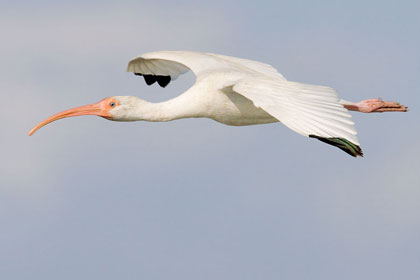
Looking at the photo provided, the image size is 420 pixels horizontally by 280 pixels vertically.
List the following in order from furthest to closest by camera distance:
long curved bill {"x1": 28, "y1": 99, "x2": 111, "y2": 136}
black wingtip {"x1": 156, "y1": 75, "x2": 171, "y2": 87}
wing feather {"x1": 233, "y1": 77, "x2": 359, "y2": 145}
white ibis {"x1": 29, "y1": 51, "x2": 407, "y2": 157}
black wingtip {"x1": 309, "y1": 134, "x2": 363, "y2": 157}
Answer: black wingtip {"x1": 156, "y1": 75, "x2": 171, "y2": 87} < long curved bill {"x1": 28, "y1": 99, "x2": 111, "y2": 136} < white ibis {"x1": 29, "y1": 51, "x2": 407, "y2": 157} < wing feather {"x1": 233, "y1": 77, "x2": 359, "y2": 145} < black wingtip {"x1": 309, "y1": 134, "x2": 363, "y2": 157}

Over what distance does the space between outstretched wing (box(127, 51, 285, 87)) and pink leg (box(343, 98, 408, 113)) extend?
5.65 ft

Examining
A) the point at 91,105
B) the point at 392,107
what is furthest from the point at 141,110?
the point at 392,107

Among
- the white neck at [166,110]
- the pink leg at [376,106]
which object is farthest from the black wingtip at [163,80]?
the pink leg at [376,106]

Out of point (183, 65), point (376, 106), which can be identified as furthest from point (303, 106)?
point (183, 65)

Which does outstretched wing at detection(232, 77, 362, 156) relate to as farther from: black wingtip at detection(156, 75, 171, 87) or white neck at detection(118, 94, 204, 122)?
black wingtip at detection(156, 75, 171, 87)

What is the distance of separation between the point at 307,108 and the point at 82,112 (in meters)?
5.37

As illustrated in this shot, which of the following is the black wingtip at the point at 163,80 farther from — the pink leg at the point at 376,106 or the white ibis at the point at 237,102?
the pink leg at the point at 376,106

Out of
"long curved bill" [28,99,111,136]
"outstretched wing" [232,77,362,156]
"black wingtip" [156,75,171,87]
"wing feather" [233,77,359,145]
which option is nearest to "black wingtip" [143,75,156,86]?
"black wingtip" [156,75,171,87]

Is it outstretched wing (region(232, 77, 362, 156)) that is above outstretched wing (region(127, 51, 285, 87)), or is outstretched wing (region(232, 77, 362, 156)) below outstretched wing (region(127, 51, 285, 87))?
below

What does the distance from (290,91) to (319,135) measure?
1.65m

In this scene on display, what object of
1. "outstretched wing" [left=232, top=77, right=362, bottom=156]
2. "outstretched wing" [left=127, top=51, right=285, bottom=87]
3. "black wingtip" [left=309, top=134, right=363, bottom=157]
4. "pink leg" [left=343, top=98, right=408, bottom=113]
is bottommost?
"black wingtip" [left=309, top=134, right=363, bottom=157]

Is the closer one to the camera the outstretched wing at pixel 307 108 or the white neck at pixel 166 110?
the outstretched wing at pixel 307 108

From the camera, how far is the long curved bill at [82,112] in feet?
64.2

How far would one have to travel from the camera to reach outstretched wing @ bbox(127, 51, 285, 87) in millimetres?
20794
